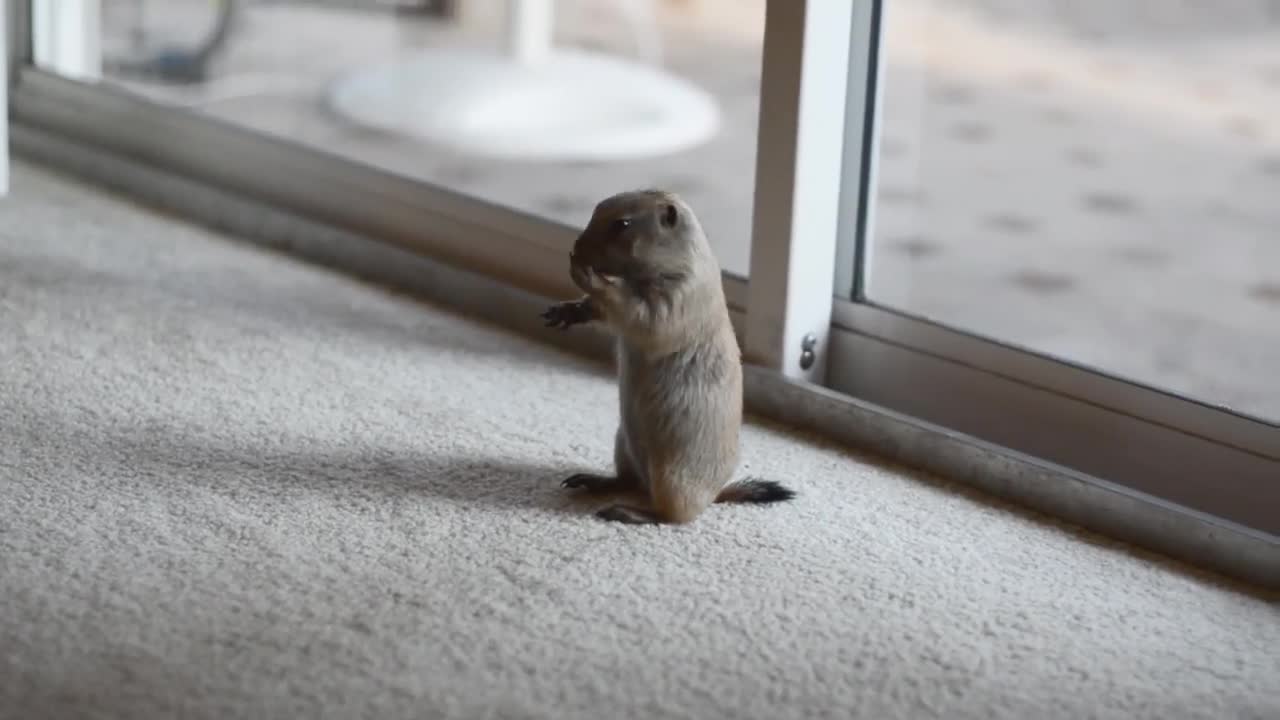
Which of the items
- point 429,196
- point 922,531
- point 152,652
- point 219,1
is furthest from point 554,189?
point 152,652

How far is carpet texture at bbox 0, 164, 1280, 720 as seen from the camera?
1.39m

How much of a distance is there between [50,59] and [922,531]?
1991mm

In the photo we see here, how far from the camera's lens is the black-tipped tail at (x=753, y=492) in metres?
1.77

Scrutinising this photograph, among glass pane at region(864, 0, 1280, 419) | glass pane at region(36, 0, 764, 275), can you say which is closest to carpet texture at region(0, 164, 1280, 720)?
glass pane at region(864, 0, 1280, 419)

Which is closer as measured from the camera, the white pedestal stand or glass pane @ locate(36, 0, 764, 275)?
glass pane @ locate(36, 0, 764, 275)

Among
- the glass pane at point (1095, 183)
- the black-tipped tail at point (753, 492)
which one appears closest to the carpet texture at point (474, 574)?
the black-tipped tail at point (753, 492)

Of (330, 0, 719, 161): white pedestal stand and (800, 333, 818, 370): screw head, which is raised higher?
(330, 0, 719, 161): white pedestal stand

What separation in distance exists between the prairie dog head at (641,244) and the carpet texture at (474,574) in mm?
250

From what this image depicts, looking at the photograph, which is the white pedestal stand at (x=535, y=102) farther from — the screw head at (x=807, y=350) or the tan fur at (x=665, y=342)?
the tan fur at (x=665, y=342)

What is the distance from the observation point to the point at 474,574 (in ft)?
5.17

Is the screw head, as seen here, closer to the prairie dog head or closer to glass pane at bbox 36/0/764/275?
glass pane at bbox 36/0/764/275

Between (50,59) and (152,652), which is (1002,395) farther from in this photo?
(50,59)

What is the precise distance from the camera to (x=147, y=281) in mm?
2387

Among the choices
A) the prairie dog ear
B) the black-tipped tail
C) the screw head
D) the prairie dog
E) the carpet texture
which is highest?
the prairie dog ear
